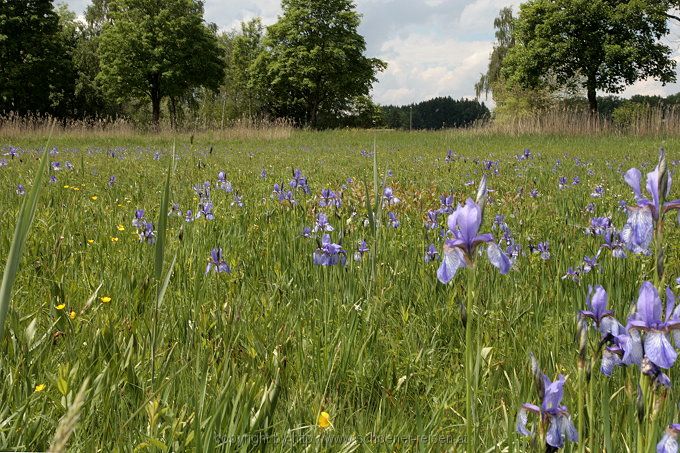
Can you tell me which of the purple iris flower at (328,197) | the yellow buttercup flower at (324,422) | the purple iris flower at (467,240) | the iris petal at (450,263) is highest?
the purple iris flower at (467,240)

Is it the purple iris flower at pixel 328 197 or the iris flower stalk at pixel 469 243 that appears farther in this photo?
the purple iris flower at pixel 328 197

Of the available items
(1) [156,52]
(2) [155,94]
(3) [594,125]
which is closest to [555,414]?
(3) [594,125]

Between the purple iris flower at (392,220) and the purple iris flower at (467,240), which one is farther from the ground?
the purple iris flower at (467,240)

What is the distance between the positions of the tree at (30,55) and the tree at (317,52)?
16.1m

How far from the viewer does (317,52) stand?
44.9 m

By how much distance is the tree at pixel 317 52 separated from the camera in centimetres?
4575

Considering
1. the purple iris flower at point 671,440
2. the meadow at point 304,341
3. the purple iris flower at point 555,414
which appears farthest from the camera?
the meadow at point 304,341

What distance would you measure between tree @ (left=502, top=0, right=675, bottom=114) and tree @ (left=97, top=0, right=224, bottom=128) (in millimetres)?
22591

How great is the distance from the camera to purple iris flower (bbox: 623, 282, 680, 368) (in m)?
0.90

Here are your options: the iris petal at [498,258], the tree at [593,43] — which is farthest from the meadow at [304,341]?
the tree at [593,43]

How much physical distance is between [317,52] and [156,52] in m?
12.5

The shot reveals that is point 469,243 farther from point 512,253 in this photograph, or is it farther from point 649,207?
point 512,253

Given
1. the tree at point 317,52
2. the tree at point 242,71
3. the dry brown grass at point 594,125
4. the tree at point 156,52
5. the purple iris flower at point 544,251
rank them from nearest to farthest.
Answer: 1. the purple iris flower at point 544,251
2. the dry brown grass at point 594,125
3. the tree at point 156,52
4. the tree at point 317,52
5. the tree at point 242,71

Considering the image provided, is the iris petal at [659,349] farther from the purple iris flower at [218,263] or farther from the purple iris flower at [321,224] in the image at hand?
the purple iris flower at [321,224]
